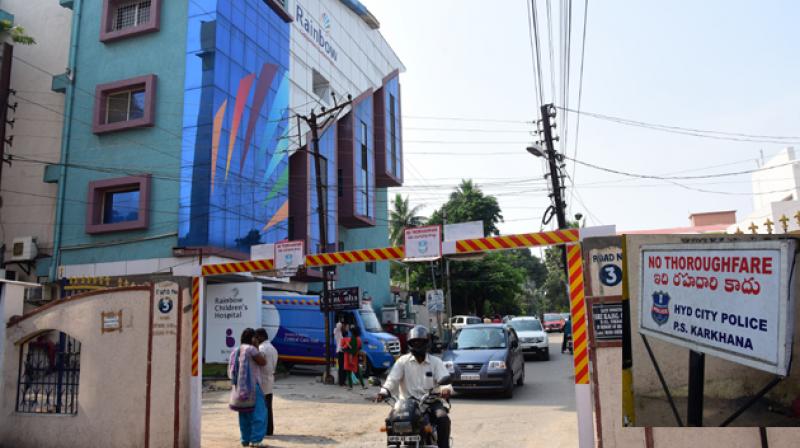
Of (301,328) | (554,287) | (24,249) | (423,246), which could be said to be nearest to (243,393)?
(423,246)

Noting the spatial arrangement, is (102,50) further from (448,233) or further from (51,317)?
(448,233)

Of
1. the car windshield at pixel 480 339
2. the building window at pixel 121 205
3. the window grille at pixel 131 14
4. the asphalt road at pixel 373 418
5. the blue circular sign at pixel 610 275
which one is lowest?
the asphalt road at pixel 373 418

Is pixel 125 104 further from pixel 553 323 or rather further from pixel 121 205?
pixel 553 323

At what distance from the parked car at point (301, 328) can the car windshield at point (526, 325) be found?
6.84m

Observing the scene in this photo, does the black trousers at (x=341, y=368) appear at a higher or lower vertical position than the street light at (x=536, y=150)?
lower

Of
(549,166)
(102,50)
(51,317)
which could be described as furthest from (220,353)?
(102,50)

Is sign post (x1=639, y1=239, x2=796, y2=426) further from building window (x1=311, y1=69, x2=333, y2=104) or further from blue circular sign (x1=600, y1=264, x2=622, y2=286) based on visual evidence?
building window (x1=311, y1=69, x2=333, y2=104)

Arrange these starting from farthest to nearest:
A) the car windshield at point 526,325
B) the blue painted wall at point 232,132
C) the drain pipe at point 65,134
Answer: the car windshield at point 526,325 → the drain pipe at point 65,134 → the blue painted wall at point 232,132

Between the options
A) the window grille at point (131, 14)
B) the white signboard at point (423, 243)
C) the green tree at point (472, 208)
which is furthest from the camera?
the green tree at point (472, 208)

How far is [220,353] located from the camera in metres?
13.2

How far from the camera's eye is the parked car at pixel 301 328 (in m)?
19.2

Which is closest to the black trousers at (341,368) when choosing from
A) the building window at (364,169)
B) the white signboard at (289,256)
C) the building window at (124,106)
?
the white signboard at (289,256)

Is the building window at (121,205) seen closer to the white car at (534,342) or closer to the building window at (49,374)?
the building window at (49,374)

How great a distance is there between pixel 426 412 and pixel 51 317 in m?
6.13
